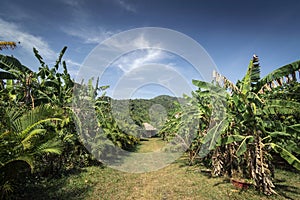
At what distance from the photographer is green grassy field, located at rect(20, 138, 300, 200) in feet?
14.3

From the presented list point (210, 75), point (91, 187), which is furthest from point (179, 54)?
point (91, 187)

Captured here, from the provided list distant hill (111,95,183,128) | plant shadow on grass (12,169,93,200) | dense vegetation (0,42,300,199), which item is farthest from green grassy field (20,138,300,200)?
distant hill (111,95,183,128)

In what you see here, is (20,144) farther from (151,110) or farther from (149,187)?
(151,110)

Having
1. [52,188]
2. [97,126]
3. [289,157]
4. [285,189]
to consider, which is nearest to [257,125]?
[289,157]

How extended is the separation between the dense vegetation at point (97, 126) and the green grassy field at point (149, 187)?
0.42 m

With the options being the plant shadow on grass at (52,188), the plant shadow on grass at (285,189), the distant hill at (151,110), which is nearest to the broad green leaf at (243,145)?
the plant shadow on grass at (285,189)

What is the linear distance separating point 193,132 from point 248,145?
290 centimetres

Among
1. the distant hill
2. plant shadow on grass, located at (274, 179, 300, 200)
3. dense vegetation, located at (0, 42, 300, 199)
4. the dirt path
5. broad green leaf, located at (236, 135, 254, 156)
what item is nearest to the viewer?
dense vegetation, located at (0, 42, 300, 199)

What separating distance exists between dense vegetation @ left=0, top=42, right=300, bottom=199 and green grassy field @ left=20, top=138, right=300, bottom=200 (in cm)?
42

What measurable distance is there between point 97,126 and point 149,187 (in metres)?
3.27

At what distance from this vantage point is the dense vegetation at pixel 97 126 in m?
3.59

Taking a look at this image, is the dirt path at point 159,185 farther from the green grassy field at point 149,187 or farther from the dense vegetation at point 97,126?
the dense vegetation at point 97,126

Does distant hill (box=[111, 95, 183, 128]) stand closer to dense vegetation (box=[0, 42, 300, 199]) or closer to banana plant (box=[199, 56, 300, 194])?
dense vegetation (box=[0, 42, 300, 199])

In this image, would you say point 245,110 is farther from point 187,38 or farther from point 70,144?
point 70,144
